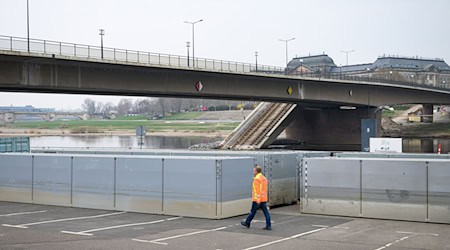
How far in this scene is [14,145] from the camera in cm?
4159

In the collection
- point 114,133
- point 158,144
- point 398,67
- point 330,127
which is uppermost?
A: point 398,67

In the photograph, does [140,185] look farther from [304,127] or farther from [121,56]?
[304,127]

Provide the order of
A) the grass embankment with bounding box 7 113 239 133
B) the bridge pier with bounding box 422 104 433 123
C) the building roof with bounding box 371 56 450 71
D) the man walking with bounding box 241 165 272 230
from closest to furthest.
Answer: the man walking with bounding box 241 165 272 230 < the bridge pier with bounding box 422 104 433 123 < the grass embankment with bounding box 7 113 239 133 < the building roof with bounding box 371 56 450 71

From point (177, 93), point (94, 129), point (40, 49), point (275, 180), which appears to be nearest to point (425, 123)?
point (94, 129)

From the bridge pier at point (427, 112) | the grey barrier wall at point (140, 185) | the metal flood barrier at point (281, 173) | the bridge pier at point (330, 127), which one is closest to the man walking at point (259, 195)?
the grey barrier wall at point (140, 185)

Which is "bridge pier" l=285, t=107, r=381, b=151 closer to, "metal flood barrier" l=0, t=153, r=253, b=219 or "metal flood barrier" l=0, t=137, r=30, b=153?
"metal flood barrier" l=0, t=137, r=30, b=153

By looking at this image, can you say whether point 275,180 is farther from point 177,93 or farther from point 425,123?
point 425,123

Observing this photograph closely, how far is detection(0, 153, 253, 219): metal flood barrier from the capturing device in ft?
66.2

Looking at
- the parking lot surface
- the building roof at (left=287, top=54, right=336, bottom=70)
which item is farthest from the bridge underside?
the building roof at (left=287, top=54, right=336, bottom=70)

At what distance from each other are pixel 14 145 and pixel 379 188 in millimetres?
28254

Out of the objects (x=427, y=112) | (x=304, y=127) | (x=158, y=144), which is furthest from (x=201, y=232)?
(x=427, y=112)

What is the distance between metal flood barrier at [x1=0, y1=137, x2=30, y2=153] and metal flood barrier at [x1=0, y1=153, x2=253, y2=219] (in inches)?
674

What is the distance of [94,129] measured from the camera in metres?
153

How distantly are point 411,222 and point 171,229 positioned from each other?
7.16 meters
